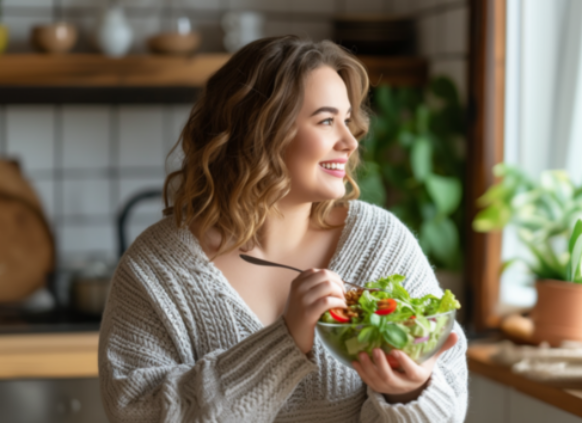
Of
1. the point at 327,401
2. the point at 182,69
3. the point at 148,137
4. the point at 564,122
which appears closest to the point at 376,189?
the point at 564,122

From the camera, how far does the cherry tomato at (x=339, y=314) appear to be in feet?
3.39

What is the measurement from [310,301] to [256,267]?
0.34m

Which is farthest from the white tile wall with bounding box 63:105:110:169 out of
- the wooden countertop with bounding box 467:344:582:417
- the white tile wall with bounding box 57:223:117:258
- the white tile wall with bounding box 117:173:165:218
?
the wooden countertop with bounding box 467:344:582:417

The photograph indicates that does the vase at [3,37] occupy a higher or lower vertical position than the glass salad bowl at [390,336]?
higher

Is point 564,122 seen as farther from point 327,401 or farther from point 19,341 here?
point 19,341

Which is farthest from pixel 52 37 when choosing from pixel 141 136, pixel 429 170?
pixel 429 170

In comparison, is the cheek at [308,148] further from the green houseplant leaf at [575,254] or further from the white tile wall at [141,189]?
the white tile wall at [141,189]

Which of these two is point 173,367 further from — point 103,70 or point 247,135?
point 103,70

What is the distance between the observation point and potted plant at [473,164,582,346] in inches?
74.5

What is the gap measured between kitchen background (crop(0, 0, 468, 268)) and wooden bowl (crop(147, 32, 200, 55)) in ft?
0.79

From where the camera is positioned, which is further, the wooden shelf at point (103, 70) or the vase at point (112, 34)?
the vase at point (112, 34)

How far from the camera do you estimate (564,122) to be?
2078 millimetres

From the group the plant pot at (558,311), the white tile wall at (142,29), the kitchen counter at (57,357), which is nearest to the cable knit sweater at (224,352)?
the plant pot at (558,311)

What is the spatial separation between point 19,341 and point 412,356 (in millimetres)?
1656
